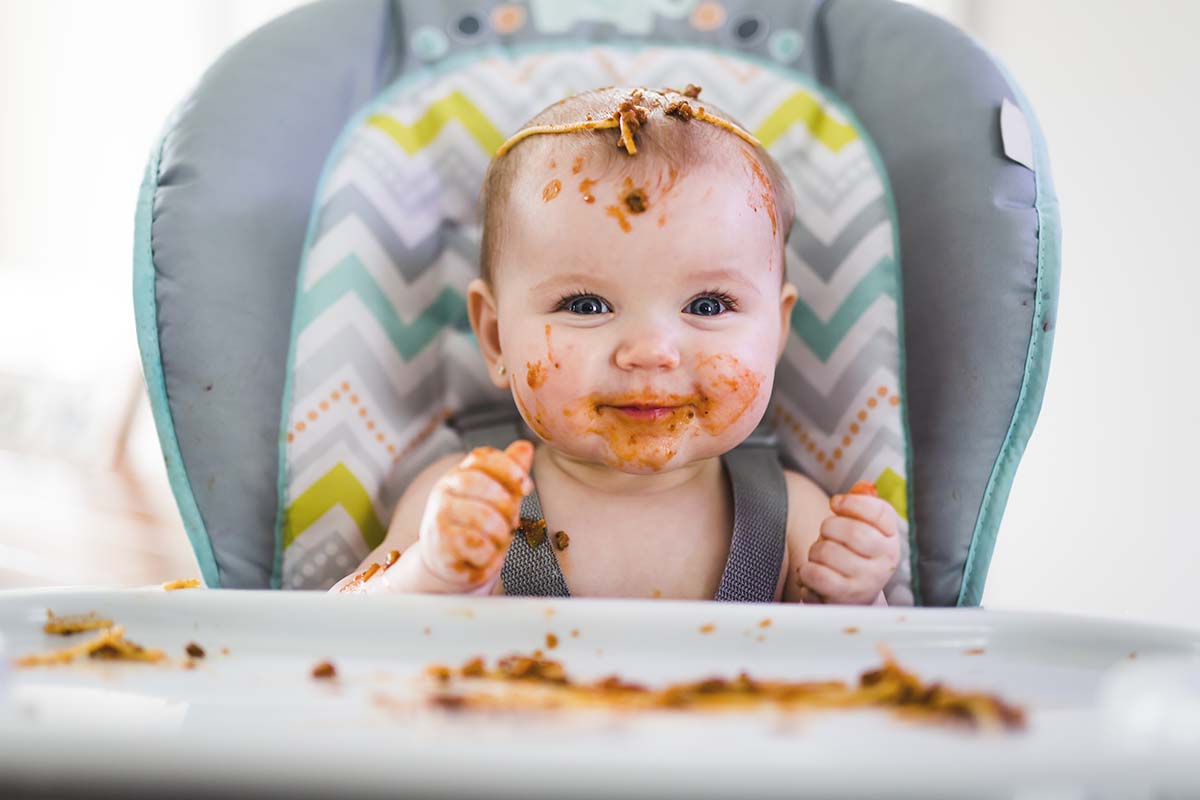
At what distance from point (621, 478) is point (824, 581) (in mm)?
229

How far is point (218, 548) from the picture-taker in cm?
104

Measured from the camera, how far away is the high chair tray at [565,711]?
462mm

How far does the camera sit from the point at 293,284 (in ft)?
3.69

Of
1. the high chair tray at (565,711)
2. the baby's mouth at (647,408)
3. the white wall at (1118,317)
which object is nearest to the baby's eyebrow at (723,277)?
the baby's mouth at (647,408)

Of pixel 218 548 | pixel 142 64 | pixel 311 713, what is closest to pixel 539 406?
pixel 218 548

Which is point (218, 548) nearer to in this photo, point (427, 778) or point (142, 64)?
point (427, 778)

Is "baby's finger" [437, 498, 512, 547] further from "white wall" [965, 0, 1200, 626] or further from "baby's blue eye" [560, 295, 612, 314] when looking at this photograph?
"white wall" [965, 0, 1200, 626]

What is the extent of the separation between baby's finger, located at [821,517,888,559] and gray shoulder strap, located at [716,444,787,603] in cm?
10

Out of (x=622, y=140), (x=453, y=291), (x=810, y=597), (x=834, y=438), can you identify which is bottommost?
(x=810, y=597)

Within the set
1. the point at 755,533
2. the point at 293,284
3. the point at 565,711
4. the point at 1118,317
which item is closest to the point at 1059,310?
the point at 1118,317

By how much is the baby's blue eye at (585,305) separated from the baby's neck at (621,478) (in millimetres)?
179

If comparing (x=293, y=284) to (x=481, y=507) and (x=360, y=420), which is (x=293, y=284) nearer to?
(x=360, y=420)

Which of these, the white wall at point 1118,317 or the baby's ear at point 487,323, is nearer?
the baby's ear at point 487,323

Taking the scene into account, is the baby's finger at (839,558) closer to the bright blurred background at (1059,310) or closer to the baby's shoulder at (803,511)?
the baby's shoulder at (803,511)
